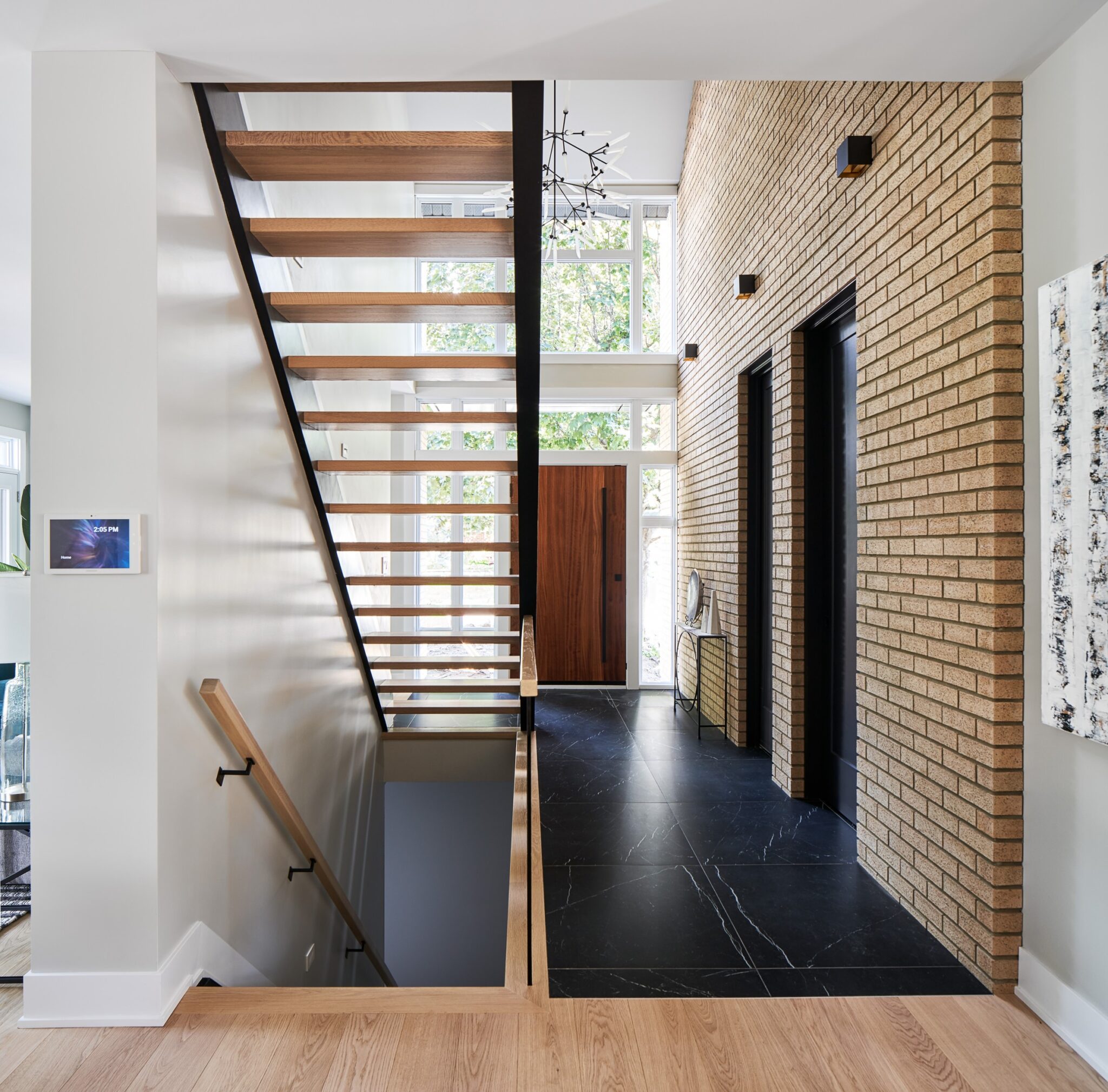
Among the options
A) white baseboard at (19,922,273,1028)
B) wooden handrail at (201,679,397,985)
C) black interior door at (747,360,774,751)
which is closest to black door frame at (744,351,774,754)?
black interior door at (747,360,774,751)

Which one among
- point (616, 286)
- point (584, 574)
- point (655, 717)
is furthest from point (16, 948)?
point (616, 286)

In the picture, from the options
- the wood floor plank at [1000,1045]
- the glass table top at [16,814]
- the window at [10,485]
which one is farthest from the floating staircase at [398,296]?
the window at [10,485]

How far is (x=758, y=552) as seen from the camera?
15.4 ft

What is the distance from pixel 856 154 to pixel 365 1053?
3.27 metres

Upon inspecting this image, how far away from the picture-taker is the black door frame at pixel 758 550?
459 cm

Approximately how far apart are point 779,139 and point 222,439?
3.14 m

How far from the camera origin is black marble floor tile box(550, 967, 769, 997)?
7.18 feet

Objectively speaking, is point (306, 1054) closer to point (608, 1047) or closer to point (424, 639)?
point (608, 1047)

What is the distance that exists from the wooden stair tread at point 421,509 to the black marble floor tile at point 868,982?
2055 mm

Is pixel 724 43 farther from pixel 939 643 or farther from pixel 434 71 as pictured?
pixel 939 643

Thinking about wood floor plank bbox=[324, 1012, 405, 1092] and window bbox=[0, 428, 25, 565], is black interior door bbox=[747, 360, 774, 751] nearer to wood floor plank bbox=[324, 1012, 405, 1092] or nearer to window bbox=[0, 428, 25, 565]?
wood floor plank bbox=[324, 1012, 405, 1092]

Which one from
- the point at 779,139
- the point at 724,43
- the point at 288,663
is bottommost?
the point at 288,663

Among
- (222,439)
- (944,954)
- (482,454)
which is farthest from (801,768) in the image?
(482,454)

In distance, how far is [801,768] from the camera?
3756 mm
